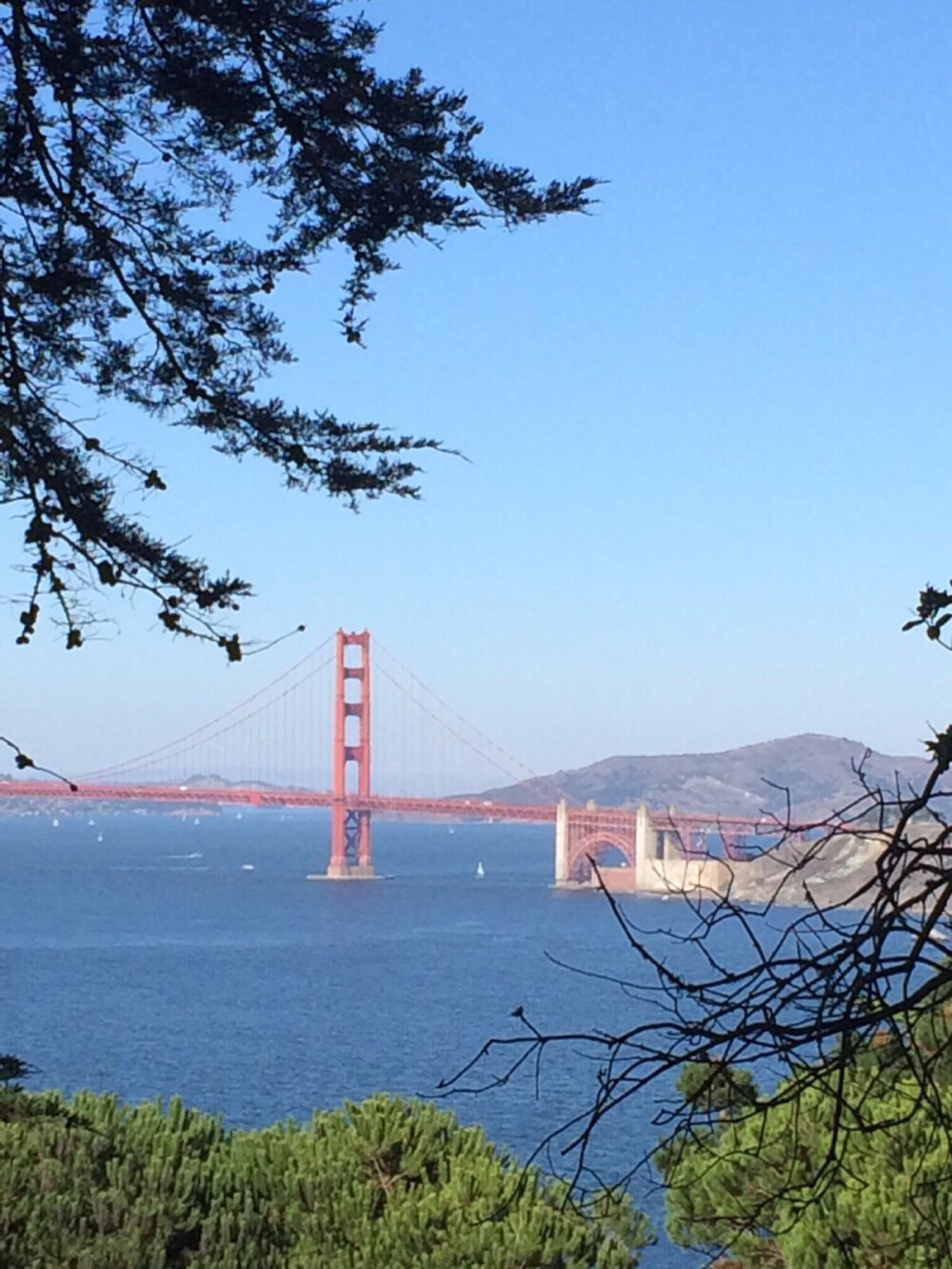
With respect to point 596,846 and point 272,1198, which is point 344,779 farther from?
point 272,1198

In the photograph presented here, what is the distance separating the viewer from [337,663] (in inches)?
2403

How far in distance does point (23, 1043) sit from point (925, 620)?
26170 millimetres

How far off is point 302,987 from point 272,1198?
29.4 meters

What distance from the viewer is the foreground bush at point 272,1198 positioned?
188 inches

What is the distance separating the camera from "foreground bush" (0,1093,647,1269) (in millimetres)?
4777

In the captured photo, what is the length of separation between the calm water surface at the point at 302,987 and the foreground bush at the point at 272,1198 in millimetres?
301

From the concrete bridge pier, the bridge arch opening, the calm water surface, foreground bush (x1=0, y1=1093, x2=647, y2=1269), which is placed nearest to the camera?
foreground bush (x1=0, y1=1093, x2=647, y2=1269)

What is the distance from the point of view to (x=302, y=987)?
34.6 meters

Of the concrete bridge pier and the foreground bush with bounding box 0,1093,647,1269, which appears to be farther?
the concrete bridge pier

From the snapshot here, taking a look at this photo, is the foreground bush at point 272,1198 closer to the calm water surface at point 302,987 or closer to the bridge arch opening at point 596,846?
the calm water surface at point 302,987

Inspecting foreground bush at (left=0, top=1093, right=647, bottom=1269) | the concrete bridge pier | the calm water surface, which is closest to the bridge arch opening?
the concrete bridge pier

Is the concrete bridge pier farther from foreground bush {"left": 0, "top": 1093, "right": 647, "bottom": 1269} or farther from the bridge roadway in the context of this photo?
foreground bush {"left": 0, "top": 1093, "right": 647, "bottom": 1269}

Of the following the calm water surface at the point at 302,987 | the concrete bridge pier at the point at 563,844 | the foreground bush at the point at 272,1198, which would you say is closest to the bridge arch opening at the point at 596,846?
the concrete bridge pier at the point at 563,844

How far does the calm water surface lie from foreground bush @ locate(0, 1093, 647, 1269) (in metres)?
0.30
